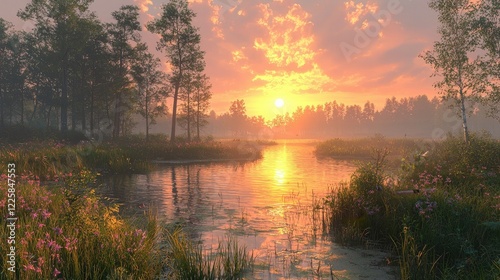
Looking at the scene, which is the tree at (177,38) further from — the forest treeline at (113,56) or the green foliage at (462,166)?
the green foliage at (462,166)

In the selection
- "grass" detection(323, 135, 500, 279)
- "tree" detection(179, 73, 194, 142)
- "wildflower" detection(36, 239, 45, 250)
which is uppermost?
"tree" detection(179, 73, 194, 142)

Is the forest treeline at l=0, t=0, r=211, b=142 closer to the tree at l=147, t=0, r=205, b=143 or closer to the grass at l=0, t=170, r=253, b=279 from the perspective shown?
the tree at l=147, t=0, r=205, b=143

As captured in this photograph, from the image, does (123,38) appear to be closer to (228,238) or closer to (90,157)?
(90,157)

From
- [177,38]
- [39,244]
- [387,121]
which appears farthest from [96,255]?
[387,121]

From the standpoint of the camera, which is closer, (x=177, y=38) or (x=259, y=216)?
(x=259, y=216)

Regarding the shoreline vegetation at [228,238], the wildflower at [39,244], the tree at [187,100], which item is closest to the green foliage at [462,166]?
the shoreline vegetation at [228,238]

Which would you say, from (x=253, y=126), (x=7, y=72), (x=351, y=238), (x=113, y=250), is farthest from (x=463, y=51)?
(x=253, y=126)

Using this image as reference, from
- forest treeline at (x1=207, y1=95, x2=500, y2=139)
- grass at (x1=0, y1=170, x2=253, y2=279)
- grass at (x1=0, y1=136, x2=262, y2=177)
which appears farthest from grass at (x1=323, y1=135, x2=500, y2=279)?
forest treeline at (x1=207, y1=95, x2=500, y2=139)

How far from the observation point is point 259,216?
1147 centimetres

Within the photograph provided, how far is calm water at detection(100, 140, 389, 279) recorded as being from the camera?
23.1 ft

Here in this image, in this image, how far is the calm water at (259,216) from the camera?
703 cm

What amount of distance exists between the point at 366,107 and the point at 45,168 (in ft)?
574

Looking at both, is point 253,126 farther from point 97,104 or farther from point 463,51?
point 463,51

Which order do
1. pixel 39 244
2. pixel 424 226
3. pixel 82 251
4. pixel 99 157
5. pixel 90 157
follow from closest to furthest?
pixel 39 244
pixel 82 251
pixel 424 226
pixel 90 157
pixel 99 157
